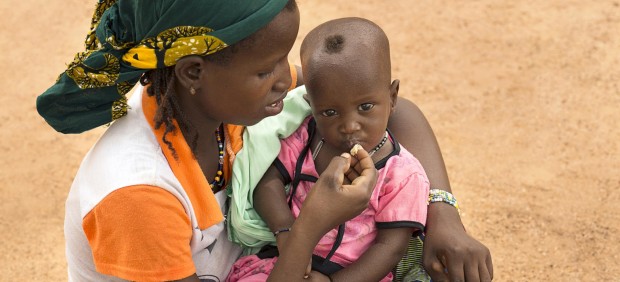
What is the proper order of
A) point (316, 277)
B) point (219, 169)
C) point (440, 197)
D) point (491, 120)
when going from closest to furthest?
point (316, 277) → point (219, 169) → point (440, 197) → point (491, 120)

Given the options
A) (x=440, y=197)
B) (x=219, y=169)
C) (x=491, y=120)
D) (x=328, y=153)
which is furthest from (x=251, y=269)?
(x=491, y=120)

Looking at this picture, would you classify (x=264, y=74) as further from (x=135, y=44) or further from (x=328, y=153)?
(x=328, y=153)

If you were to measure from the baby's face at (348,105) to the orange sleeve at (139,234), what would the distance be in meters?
0.59

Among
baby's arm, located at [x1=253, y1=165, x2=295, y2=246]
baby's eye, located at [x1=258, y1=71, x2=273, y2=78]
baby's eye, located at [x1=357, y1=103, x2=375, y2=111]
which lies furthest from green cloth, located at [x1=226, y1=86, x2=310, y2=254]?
baby's eye, located at [x1=258, y1=71, x2=273, y2=78]

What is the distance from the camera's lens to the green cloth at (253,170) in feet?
8.91

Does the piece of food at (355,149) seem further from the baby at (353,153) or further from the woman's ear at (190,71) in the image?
the woman's ear at (190,71)

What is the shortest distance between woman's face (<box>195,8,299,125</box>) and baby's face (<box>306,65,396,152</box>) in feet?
0.80

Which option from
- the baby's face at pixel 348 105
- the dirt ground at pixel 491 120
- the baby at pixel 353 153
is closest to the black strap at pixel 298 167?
the baby at pixel 353 153

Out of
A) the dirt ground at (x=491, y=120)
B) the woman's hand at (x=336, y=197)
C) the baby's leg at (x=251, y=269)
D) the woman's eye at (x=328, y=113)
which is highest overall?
the woman's eye at (x=328, y=113)

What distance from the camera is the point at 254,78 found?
7.75ft

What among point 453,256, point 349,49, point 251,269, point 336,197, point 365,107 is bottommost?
point 251,269

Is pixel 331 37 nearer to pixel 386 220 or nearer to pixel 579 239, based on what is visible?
pixel 386 220

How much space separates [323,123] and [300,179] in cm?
21

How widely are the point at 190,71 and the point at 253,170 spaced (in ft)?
1.72
